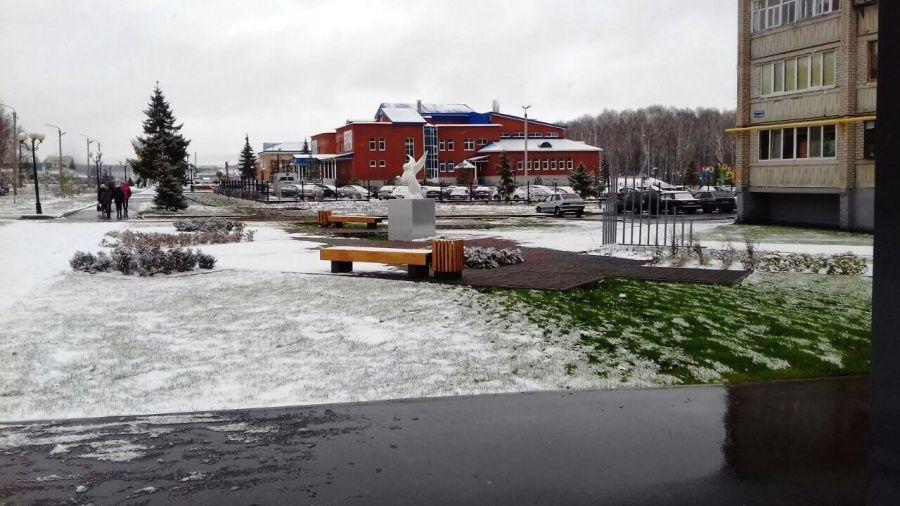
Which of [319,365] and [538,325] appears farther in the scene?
[538,325]

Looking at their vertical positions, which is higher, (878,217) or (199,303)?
(878,217)

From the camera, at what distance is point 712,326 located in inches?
396

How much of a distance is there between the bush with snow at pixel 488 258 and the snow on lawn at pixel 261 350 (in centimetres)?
304

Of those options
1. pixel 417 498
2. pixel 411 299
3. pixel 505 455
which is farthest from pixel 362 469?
pixel 411 299

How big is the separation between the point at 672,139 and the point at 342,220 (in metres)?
88.9

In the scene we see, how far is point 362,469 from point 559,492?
132 centimetres

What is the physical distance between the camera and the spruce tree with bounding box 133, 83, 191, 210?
45375 mm

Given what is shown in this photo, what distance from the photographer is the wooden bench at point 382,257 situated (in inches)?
574

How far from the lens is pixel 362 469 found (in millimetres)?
5402

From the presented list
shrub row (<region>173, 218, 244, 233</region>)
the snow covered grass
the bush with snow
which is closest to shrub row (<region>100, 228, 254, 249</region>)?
shrub row (<region>173, 218, 244, 233</region>)

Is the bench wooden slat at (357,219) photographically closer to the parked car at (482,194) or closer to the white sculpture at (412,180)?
the white sculpture at (412,180)

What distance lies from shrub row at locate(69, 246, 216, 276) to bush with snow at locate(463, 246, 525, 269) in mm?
5094

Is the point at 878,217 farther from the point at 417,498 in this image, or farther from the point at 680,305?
the point at 680,305

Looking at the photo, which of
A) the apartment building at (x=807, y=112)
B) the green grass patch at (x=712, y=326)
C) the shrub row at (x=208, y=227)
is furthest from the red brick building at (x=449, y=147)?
the green grass patch at (x=712, y=326)
